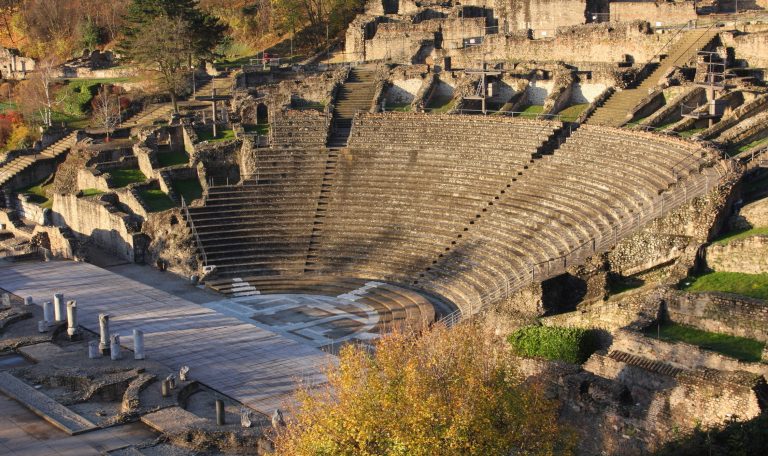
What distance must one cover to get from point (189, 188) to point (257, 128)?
244 inches

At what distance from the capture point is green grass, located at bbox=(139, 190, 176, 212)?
157 ft

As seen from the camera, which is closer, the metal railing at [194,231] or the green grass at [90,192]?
the metal railing at [194,231]

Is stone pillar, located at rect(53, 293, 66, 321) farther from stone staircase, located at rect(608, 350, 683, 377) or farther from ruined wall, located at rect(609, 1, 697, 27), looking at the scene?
ruined wall, located at rect(609, 1, 697, 27)

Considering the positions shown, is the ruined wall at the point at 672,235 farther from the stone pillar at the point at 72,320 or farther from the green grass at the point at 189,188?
the green grass at the point at 189,188

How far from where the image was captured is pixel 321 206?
45406 millimetres

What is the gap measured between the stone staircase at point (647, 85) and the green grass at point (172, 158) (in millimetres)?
19802

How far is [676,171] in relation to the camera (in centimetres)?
3647

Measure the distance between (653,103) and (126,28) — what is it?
33864 mm

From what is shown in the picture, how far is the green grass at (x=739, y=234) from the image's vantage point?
32.0 m

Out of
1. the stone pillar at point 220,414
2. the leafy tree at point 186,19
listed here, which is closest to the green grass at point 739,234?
the stone pillar at point 220,414

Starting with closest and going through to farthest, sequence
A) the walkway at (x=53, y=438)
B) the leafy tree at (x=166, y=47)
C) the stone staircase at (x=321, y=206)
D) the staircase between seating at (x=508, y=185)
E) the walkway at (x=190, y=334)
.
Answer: the walkway at (x=53, y=438) < the walkway at (x=190, y=334) < the staircase between seating at (x=508, y=185) < the stone staircase at (x=321, y=206) < the leafy tree at (x=166, y=47)

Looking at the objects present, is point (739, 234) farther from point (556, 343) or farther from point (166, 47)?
point (166, 47)

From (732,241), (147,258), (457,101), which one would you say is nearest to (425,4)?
(457,101)

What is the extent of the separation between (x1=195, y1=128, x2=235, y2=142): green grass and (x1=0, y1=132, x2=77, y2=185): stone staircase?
9.03 meters
